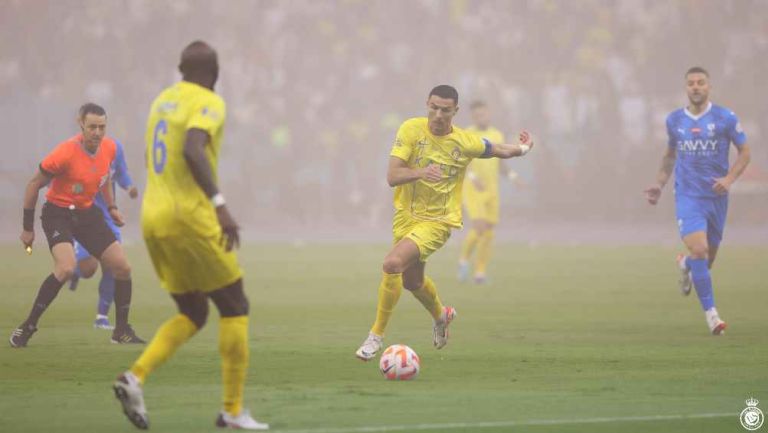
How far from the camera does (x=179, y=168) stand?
326 inches

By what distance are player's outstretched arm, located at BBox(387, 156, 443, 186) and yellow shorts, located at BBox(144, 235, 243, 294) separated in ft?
13.0

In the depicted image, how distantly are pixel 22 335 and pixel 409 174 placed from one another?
167 inches

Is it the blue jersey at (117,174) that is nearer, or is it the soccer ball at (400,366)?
the soccer ball at (400,366)

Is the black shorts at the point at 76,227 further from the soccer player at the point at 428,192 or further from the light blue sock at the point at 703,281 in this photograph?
the light blue sock at the point at 703,281

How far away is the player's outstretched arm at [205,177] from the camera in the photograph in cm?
795

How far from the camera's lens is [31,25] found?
40.0m

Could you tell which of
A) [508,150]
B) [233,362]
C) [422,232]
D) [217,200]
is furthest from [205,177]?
[508,150]

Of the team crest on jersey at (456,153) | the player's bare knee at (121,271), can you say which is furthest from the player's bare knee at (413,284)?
the player's bare knee at (121,271)

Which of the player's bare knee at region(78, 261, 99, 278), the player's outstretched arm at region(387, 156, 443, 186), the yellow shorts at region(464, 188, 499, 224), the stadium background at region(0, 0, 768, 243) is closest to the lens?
the player's outstretched arm at region(387, 156, 443, 186)

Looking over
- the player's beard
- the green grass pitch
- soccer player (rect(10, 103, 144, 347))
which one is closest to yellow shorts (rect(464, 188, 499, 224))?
the green grass pitch

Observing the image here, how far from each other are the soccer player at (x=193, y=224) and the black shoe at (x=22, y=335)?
5.43m

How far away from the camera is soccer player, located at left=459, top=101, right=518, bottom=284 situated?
23.2m

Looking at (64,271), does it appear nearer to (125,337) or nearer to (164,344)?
(125,337)

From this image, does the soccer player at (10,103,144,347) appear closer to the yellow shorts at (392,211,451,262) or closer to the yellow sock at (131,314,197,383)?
the yellow shorts at (392,211,451,262)
